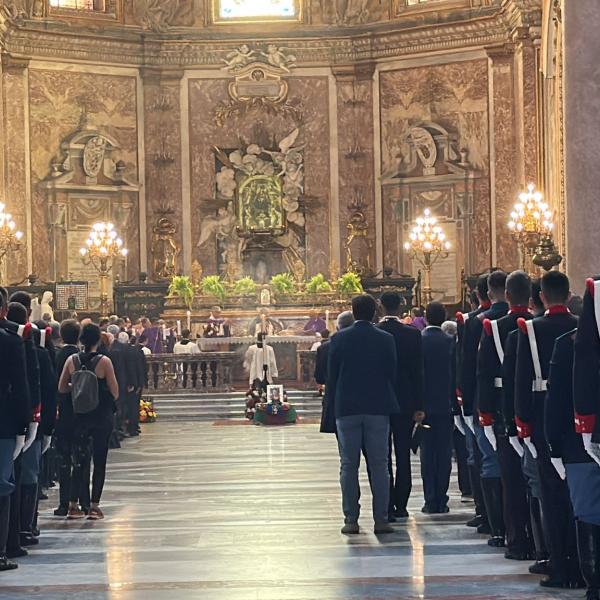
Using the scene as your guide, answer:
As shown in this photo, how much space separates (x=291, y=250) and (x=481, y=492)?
2796 centimetres

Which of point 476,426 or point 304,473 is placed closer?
point 476,426

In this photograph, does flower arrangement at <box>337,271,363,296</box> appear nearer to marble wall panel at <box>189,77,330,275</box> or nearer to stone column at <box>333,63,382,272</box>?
stone column at <box>333,63,382,272</box>

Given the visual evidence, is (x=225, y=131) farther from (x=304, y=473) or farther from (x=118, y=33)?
(x=304, y=473)

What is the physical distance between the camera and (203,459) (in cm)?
1953

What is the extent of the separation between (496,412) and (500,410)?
0.17ft

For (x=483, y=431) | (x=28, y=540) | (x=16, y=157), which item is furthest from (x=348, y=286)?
(x=483, y=431)

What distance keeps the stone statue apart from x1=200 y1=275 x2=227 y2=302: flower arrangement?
265cm

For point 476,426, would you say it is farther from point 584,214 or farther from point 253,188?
point 253,188

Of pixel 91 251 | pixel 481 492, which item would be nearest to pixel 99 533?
pixel 481 492

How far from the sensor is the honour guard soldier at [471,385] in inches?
468

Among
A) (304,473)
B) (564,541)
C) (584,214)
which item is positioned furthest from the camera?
(584,214)

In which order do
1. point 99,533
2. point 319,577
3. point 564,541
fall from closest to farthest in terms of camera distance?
point 564,541 → point 319,577 → point 99,533

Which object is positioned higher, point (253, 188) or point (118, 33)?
point (118, 33)

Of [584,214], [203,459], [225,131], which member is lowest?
[203,459]
